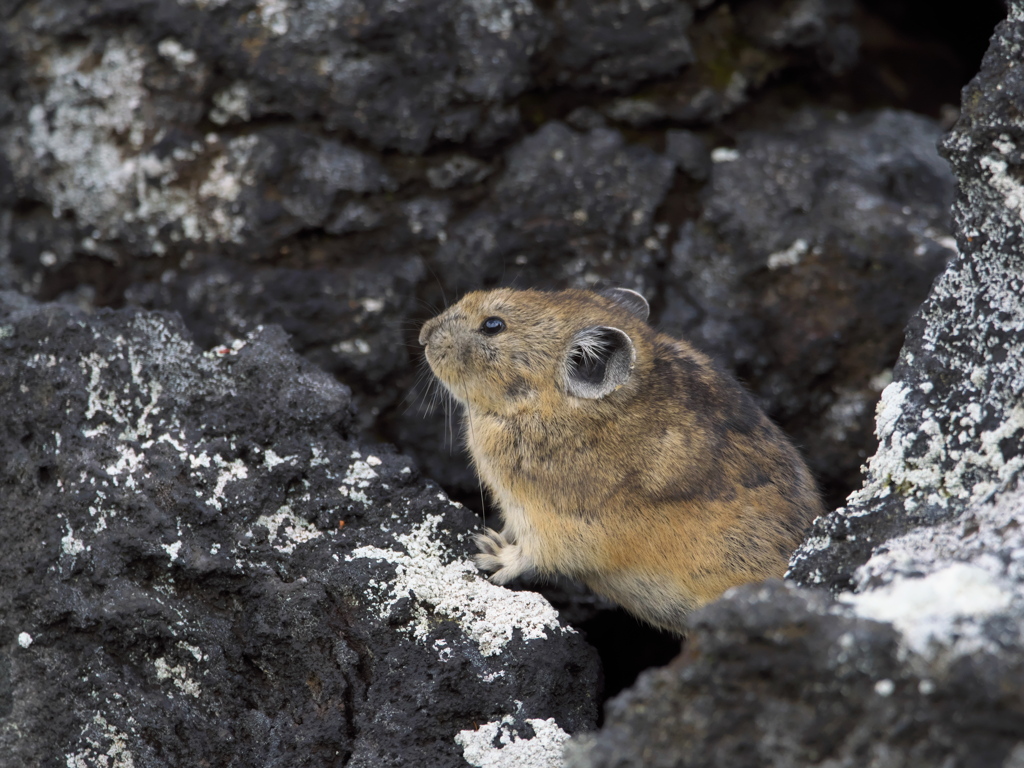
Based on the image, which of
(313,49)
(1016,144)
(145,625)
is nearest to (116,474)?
(145,625)

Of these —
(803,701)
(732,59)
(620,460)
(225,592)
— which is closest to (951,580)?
(803,701)

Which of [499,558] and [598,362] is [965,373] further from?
[499,558]

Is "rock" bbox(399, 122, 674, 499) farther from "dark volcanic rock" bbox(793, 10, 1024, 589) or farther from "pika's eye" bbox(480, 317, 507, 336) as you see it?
"dark volcanic rock" bbox(793, 10, 1024, 589)

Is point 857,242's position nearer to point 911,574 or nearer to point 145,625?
point 911,574

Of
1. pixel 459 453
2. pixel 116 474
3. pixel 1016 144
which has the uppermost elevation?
pixel 1016 144

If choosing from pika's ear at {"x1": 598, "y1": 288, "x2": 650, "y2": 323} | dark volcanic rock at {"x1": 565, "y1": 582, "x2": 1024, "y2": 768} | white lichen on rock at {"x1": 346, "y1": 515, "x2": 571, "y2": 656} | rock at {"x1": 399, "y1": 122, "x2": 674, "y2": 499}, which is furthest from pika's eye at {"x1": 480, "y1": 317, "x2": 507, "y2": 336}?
dark volcanic rock at {"x1": 565, "y1": 582, "x2": 1024, "y2": 768}

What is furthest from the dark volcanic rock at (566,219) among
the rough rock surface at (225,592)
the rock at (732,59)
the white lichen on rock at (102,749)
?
the white lichen on rock at (102,749)

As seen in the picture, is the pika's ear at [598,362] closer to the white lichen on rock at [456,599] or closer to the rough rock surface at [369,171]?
the white lichen on rock at [456,599]
